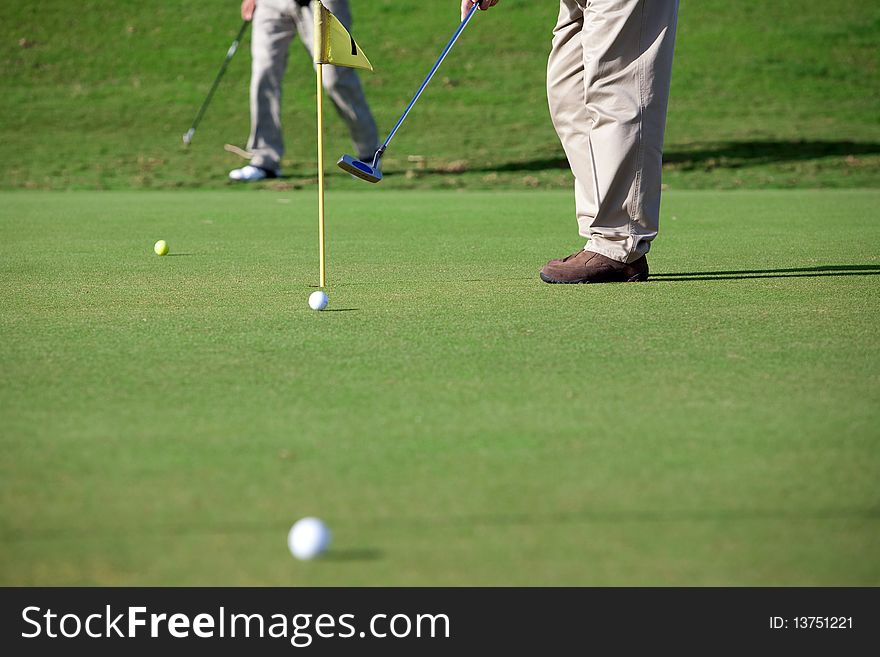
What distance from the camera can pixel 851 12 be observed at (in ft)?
62.7

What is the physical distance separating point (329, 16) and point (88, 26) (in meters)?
14.5

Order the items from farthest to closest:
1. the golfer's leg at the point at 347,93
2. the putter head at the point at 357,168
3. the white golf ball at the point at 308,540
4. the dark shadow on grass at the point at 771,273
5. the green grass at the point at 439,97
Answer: the green grass at the point at 439,97, the golfer's leg at the point at 347,93, the dark shadow on grass at the point at 771,273, the putter head at the point at 357,168, the white golf ball at the point at 308,540

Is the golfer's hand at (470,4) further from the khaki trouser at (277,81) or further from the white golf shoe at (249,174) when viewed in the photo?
the white golf shoe at (249,174)

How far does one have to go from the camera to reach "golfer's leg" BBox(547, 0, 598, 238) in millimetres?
4688

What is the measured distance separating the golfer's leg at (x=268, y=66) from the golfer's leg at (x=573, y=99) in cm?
535

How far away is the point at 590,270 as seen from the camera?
4.52m

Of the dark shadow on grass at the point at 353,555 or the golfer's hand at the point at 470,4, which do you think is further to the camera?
the golfer's hand at the point at 470,4

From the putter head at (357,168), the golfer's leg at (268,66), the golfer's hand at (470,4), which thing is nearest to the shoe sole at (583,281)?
the putter head at (357,168)

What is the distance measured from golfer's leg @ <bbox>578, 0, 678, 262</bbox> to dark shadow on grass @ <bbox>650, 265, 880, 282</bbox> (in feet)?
0.73

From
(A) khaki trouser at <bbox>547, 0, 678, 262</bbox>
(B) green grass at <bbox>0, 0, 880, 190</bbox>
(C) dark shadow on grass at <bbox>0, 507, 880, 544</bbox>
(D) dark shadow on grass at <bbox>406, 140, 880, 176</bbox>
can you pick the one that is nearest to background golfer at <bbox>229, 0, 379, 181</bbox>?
(B) green grass at <bbox>0, 0, 880, 190</bbox>

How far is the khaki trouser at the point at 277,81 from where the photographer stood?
9.76 metres

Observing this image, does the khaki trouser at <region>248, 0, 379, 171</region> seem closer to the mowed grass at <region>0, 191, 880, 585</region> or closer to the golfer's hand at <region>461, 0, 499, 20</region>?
the golfer's hand at <region>461, 0, 499, 20</region>

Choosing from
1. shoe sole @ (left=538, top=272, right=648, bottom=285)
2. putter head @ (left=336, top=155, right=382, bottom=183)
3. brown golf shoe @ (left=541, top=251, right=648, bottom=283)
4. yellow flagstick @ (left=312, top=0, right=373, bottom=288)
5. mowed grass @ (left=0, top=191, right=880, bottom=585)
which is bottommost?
mowed grass @ (left=0, top=191, right=880, bottom=585)
